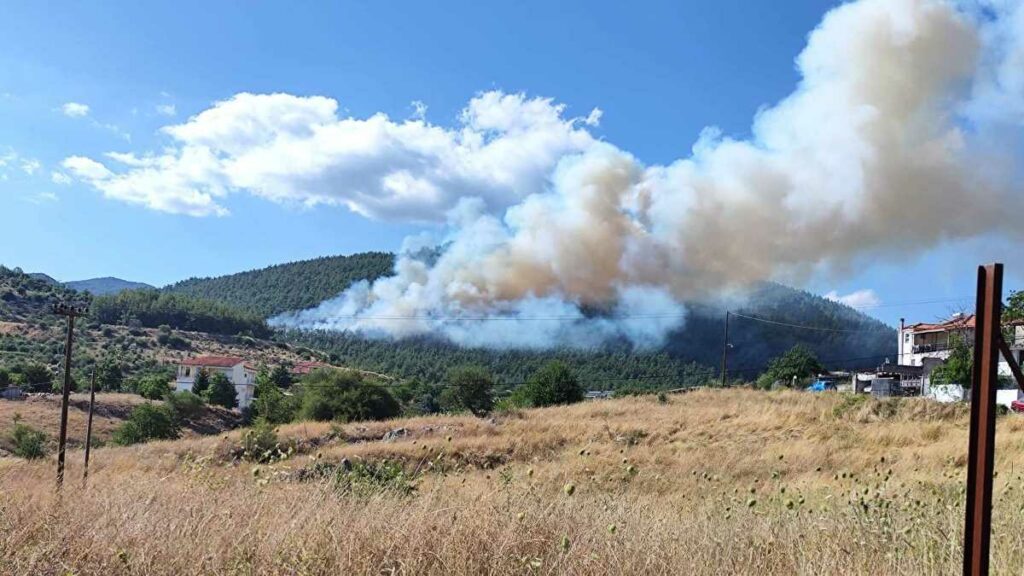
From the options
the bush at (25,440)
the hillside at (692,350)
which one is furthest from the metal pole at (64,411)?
the hillside at (692,350)

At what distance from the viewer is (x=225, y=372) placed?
105 meters

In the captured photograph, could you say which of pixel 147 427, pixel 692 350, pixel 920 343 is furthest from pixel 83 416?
pixel 692 350

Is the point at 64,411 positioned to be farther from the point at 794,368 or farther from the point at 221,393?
the point at 794,368

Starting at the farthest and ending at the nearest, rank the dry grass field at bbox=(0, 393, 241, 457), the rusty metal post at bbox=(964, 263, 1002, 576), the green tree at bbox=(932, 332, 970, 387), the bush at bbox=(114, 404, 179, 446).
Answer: the dry grass field at bbox=(0, 393, 241, 457)
the bush at bbox=(114, 404, 179, 446)
the green tree at bbox=(932, 332, 970, 387)
the rusty metal post at bbox=(964, 263, 1002, 576)

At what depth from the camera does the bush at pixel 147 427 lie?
180 feet

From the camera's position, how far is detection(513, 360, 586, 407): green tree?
63.8 meters

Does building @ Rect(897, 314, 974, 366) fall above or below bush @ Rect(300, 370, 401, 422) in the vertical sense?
above

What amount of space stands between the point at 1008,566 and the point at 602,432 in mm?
25168

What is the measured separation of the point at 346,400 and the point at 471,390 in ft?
40.1

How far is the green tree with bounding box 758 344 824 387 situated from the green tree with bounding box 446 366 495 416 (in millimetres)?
29614

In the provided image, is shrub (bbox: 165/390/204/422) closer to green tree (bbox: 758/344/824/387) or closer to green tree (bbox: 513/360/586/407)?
green tree (bbox: 513/360/586/407)

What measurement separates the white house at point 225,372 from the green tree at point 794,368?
67.3 meters

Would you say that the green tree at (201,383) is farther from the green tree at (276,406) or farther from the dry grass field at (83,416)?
the green tree at (276,406)

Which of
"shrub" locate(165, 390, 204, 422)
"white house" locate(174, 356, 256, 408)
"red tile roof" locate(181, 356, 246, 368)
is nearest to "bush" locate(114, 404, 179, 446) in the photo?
"shrub" locate(165, 390, 204, 422)
